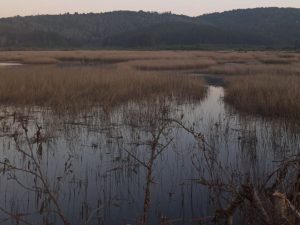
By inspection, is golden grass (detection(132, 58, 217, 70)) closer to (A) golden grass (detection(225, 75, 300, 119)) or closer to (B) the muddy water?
(A) golden grass (detection(225, 75, 300, 119))

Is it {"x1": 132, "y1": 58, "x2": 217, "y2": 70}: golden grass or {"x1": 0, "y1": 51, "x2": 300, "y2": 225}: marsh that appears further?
{"x1": 132, "y1": 58, "x2": 217, "y2": 70}: golden grass

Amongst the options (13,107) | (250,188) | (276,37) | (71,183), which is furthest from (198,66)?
(276,37)

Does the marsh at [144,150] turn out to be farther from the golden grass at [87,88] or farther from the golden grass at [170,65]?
the golden grass at [170,65]

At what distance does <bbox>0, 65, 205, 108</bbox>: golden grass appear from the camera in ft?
42.2

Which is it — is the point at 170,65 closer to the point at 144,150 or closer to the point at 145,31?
the point at 144,150

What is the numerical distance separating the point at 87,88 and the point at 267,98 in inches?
228

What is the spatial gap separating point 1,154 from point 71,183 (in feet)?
7.29

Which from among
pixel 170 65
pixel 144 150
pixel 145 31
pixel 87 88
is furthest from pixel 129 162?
pixel 145 31

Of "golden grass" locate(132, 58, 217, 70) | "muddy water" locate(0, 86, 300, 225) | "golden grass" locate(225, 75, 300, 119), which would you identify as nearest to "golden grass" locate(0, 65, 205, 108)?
"muddy water" locate(0, 86, 300, 225)

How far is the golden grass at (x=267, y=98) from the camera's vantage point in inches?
436

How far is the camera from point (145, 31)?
138 metres

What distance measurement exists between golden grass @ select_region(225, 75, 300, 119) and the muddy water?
0.64m

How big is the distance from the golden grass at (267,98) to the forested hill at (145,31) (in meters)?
77.4

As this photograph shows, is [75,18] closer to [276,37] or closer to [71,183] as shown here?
[276,37]
